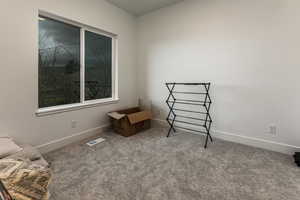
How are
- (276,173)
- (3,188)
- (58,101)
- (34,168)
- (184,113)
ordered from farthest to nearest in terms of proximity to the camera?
(184,113)
(58,101)
(276,173)
(34,168)
(3,188)

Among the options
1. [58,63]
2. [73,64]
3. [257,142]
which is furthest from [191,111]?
[58,63]

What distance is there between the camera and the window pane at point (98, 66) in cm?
292

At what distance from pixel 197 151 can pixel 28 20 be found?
2923 mm

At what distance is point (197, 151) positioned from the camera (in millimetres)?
2342

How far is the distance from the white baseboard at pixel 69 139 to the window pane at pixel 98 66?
24.2 inches

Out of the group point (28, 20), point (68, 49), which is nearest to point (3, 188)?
point (28, 20)

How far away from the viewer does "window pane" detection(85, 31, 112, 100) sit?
292 cm

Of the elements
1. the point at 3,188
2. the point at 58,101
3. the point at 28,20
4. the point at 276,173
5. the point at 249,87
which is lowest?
the point at 276,173

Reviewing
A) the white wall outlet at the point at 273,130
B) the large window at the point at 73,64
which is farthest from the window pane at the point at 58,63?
the white wall outlet at the point at 273,130

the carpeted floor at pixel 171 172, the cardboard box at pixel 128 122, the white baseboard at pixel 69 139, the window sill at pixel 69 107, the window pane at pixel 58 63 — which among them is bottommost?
the carpeted floor at pixel 171 172

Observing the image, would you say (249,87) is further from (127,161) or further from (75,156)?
(75,156)

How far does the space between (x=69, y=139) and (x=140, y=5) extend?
9.48 feet

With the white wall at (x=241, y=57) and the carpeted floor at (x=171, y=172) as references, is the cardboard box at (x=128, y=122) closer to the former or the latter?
the carpeted floor at (x=171, y=172)

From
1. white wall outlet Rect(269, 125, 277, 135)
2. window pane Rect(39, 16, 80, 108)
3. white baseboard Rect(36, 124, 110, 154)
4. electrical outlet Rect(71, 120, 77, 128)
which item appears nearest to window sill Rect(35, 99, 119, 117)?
window pane Rect(39, 16, 80, 108)
